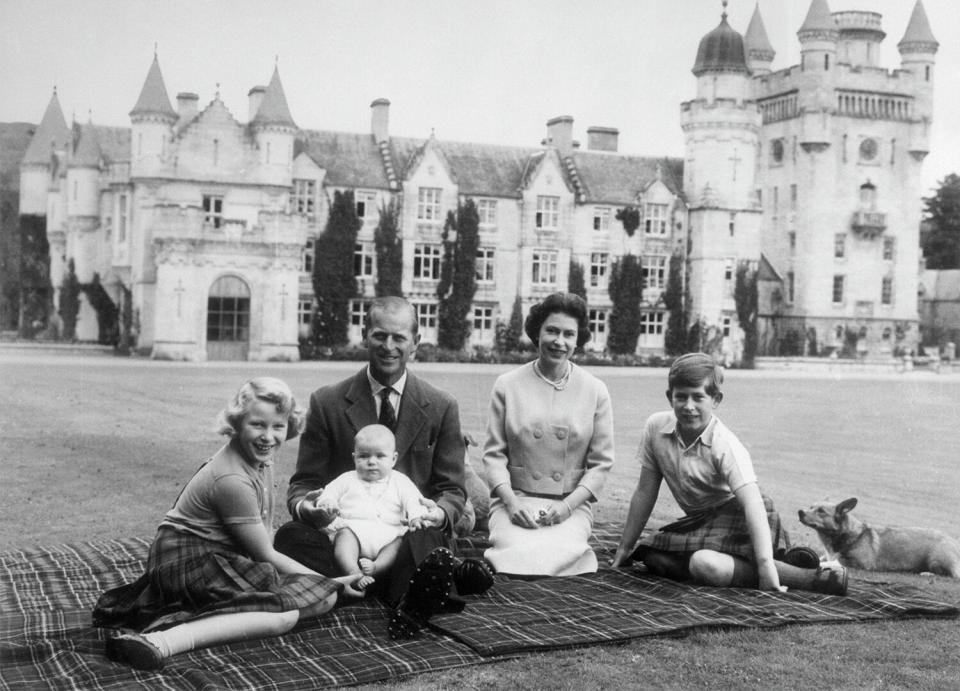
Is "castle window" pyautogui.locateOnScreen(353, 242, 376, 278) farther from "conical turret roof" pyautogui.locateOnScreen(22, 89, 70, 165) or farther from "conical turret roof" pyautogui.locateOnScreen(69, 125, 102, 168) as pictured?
"conical turret roof" pyautogui.locateOnScreen(22, 89, 70, 165)

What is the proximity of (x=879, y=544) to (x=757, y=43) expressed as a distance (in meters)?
54.2

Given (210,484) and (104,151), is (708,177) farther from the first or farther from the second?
(210,484)

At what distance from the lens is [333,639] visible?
Result: 5406mm

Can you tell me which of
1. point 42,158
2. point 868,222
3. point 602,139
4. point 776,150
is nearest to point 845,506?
point 602,139

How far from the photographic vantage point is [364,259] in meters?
41.6

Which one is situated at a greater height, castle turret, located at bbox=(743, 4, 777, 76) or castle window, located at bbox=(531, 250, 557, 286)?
castle turret, located at bbox=(743, 4, 777, 76)

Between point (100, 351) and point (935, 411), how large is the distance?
27139 mm

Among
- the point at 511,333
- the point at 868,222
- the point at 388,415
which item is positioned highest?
the point at 868,222

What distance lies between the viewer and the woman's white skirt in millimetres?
6707

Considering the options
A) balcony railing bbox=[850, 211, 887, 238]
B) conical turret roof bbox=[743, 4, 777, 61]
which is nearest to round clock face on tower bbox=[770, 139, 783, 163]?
balcony railing bbox=[850, 211, 887, 238]

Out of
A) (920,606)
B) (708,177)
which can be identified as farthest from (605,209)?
A: (920,606)

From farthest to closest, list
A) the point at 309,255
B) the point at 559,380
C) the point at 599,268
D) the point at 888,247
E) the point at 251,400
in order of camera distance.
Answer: the point at 888,247 < the point at 599,268 < the point at 309,255 < the point at 559,380 < the point at 251,400

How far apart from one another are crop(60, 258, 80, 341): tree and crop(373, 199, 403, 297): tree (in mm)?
10718

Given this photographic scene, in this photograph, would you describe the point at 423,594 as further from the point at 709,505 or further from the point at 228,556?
the point at 709,505
